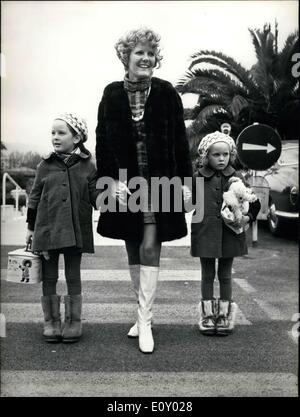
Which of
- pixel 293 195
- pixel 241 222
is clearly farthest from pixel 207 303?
pixel 293 195

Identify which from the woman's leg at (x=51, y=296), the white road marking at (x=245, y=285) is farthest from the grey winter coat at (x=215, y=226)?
the white road marking at (x=245, y=285)

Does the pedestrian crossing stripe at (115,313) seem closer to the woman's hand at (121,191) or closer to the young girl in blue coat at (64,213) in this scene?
the young girl in blue coat at (64,213)

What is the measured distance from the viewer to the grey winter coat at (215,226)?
438 cm

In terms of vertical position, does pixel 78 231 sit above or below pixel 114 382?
above

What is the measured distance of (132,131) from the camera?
4.04 m

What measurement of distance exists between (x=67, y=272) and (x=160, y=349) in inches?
31.0

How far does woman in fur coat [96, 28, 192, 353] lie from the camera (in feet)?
13.2

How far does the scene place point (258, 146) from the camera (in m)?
7.78

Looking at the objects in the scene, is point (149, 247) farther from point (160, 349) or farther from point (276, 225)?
point (276, 225)

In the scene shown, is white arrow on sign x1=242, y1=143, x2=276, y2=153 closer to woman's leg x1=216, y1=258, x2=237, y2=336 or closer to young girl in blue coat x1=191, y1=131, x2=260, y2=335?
young girl in blue coat x1=191, y1=131, x2=260, y2=335

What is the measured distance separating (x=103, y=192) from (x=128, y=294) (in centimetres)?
162

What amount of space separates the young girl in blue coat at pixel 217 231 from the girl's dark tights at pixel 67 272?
31.1 inches
